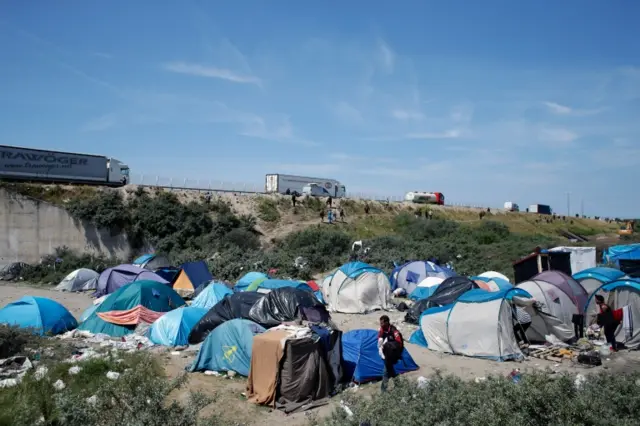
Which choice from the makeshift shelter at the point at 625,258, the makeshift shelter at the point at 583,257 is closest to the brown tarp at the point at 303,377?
the makeshift shelter at the point at 625,258

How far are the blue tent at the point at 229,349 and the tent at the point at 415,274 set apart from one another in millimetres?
12278

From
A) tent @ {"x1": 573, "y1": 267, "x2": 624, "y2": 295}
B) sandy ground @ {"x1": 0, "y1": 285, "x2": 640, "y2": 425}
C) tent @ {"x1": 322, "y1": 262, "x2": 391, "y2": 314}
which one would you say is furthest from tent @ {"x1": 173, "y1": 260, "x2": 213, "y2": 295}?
tent @ {"x1": 573, "y1": 267, "x2": 624, "y2": 295}

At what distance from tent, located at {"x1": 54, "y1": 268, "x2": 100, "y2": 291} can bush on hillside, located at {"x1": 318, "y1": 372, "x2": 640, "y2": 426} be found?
22.2 meters

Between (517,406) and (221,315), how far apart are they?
9.54 metres

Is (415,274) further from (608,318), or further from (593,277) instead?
(608,318)

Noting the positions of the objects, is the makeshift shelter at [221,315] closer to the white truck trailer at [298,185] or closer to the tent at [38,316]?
the tent at [38,316]

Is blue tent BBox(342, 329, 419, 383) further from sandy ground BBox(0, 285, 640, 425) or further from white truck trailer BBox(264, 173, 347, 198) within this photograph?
white truck trailer BBox(264, 173, 347, 198)

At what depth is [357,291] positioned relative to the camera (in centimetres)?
1953

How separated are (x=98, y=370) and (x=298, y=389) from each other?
410 centimetres

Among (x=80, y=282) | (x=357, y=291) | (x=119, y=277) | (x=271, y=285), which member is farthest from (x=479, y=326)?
(x=80, y=282)

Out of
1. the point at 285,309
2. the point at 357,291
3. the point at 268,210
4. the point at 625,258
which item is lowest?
the point at 357,291

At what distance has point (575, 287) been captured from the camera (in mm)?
15695

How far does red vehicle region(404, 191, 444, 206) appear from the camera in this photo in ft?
218

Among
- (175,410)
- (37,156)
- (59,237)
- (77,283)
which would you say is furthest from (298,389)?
(37,156)
